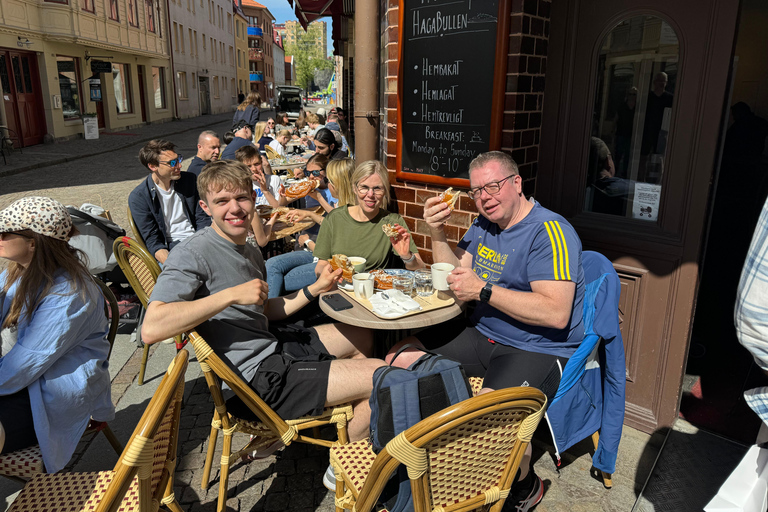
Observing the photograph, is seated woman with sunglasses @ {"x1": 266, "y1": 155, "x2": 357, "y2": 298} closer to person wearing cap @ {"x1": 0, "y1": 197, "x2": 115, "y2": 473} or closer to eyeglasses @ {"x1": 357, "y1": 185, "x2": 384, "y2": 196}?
eyeglasses @ {"x1": 357, "y1": 185, "x2": 384, "y2": 196}

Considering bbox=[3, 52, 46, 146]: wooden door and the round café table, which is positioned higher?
bbox=[3, 52, 46, 146]: wooden door

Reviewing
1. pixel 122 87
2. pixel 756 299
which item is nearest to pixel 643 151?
pixel 756 299

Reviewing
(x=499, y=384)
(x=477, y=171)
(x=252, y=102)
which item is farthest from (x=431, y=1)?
(x=252, y=102)

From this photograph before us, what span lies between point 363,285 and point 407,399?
3.70 feet

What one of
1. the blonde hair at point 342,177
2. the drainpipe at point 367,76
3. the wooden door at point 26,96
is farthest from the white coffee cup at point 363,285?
the wooden door at point 26,96

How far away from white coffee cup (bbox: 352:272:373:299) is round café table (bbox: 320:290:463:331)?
106mm

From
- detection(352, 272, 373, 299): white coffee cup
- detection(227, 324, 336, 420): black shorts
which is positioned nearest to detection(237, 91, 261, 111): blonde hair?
detection(352, 272, 373, 299): white coffee cup

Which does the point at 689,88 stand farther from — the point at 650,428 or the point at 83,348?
the point at 83,348

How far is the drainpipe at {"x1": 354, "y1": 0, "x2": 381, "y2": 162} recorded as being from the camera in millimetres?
4297

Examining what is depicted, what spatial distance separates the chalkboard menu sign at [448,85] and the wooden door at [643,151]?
42 cm

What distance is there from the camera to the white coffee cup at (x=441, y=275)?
2695 millimetres

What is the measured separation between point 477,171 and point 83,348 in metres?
2.07

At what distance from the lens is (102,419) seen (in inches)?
95.6

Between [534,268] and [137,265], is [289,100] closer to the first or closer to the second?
[137,265]
